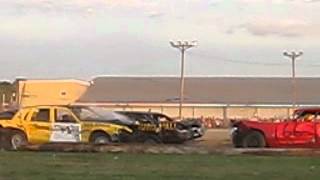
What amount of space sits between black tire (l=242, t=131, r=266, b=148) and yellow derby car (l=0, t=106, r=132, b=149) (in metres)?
3.70

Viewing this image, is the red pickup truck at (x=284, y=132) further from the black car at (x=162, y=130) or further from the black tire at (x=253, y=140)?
the black car at (x=162, y=130)

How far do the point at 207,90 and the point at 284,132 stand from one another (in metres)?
74.4

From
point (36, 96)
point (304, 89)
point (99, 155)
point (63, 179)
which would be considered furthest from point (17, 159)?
point (304, 89)

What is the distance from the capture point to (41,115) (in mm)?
30328

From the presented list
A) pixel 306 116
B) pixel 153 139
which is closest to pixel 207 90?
pixel 153 139

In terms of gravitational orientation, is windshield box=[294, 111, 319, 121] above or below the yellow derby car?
above

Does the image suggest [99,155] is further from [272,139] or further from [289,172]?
[272,139]

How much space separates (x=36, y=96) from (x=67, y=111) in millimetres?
65776

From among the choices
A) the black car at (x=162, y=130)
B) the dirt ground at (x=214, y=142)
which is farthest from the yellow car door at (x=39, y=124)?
the dirt ground at (x=214, y=142)

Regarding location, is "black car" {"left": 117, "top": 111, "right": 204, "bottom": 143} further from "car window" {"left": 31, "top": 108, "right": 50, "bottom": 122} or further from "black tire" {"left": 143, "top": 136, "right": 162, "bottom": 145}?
"car window" {"left": 31, "top": 108, "right": 50, "bottom": 122}

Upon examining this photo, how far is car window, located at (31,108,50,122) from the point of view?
3017 centimetres

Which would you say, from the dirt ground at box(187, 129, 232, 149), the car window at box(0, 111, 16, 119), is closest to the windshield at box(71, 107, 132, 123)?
the car window at box(0, 111, 16, 119)

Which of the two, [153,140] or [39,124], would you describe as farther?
[153,140]

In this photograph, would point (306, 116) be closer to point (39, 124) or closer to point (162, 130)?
point (162, 130)
